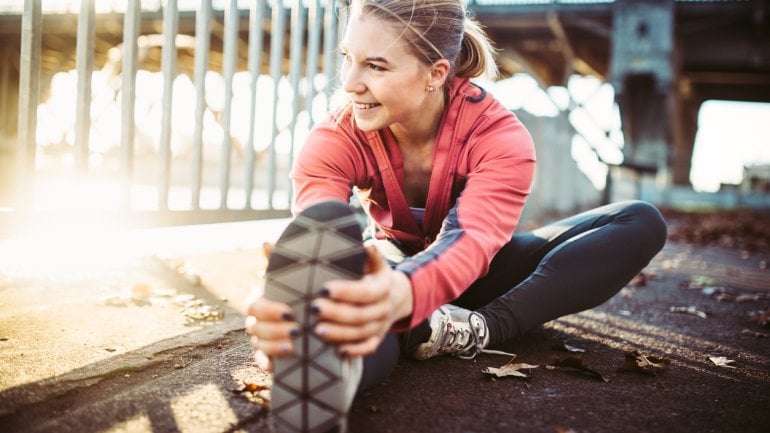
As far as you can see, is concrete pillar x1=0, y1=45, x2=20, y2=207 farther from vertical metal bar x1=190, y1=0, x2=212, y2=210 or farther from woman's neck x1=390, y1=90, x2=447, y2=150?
woman's neck x1=390, y1=90, x2=447, y2=150

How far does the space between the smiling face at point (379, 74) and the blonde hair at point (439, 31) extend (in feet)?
0.09

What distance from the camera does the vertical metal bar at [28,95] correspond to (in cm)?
182

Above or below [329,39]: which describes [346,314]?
below

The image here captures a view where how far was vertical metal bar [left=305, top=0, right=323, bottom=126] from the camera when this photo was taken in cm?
369

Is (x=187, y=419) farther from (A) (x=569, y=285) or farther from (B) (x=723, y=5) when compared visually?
(B) (x=723, y=5)

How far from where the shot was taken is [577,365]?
155 centimetres

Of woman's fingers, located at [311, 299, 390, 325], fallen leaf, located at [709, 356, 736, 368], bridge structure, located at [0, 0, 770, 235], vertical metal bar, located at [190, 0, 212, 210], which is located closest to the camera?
woman's fingers, located at [311, 299, 390, 325]

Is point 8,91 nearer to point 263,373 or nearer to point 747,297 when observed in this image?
point 263,373

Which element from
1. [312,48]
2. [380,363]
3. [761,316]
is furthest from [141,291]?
[761,316]

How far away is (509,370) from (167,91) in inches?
75.0

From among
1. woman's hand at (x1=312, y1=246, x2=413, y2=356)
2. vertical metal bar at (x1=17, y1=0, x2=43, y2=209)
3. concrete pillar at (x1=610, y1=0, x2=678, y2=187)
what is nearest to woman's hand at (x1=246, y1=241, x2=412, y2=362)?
woman's hand at (x1=312, y1=246, x2=413, y2=356)

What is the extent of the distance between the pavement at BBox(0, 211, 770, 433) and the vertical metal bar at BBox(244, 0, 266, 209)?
86cm

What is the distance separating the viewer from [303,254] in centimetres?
97

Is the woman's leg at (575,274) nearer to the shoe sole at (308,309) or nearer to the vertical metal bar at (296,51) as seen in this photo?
the shoe sole at (308,309)
